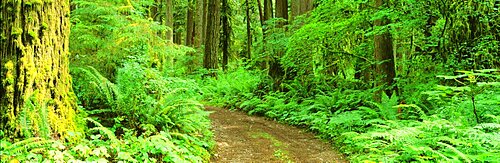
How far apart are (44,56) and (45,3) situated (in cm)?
61

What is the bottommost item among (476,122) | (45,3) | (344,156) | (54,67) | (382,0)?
(344,156)

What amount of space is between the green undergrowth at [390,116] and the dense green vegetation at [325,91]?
3 cm

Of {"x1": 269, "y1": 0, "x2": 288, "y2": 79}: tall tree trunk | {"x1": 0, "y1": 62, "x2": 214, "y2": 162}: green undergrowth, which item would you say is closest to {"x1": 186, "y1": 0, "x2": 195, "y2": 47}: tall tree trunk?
{"x1": 269, "y1": 0, "x2": 288, "y2": 79}: tall tree trunk

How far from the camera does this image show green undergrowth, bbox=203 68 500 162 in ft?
16.2

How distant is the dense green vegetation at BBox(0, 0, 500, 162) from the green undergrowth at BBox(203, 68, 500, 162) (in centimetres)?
3

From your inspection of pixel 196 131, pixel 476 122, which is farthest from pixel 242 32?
pixel 476 122

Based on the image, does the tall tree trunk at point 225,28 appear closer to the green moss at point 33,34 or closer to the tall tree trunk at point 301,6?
the tall tree trunk at point 301,6

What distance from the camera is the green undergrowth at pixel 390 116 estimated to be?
493 centimetres

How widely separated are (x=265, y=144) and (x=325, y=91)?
201 inches

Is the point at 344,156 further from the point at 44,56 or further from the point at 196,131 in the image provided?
the point at 44,56

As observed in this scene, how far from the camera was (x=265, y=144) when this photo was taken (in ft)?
24.5

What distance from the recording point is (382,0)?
8648 mm

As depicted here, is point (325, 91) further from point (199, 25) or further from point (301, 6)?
point (199, 25)

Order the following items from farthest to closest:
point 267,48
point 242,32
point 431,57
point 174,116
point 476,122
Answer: point 242,32 → point 267,48 → point 431,57 → point 174,116 → point 476,122
